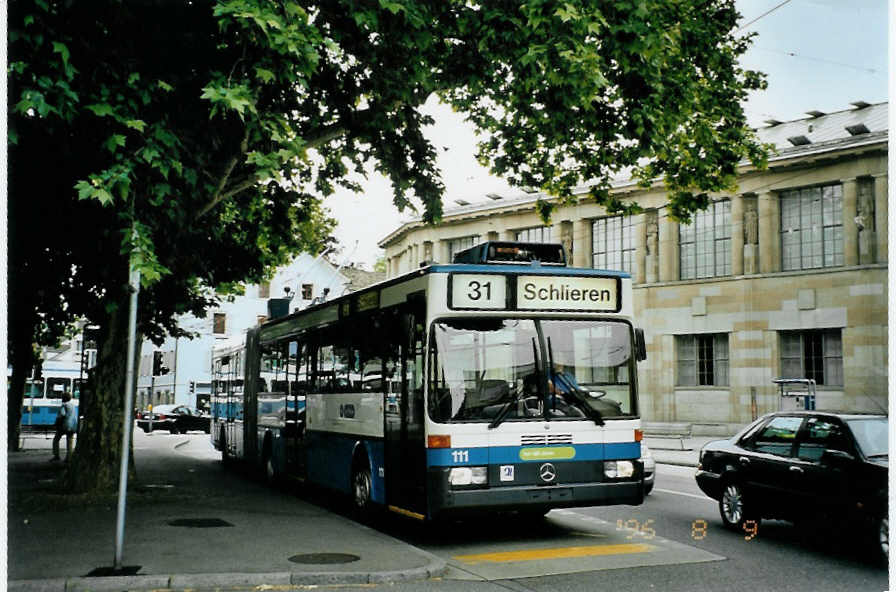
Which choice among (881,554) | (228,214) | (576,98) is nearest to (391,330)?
(576,98)

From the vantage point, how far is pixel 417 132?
14.9 meters

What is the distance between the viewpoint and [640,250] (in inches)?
1604

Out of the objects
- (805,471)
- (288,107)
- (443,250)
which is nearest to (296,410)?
(288,107)

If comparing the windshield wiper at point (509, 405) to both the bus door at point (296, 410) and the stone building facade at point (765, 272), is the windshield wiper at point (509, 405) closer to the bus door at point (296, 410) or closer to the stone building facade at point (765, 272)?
the bus door at point (296, 410)

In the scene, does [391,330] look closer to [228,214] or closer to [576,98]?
[576,98]

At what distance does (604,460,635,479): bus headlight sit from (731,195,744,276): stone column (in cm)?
2814

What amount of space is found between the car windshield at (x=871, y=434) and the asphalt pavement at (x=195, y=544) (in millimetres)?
4108

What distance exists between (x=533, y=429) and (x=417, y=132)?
616 cm

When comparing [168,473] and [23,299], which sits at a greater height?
[23,299]

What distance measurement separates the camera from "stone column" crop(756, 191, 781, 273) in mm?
36188

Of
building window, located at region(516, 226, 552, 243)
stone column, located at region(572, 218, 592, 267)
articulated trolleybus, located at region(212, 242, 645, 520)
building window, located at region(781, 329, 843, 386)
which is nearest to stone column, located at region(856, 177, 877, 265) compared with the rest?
building window, located at region(781, 329, 843, 386)

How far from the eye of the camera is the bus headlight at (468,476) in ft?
32.7

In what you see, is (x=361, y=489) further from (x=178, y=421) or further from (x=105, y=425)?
(x=178, y=421)

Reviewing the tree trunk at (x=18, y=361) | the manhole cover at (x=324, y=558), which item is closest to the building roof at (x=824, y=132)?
the tree trunk at (x=18, y=361)
